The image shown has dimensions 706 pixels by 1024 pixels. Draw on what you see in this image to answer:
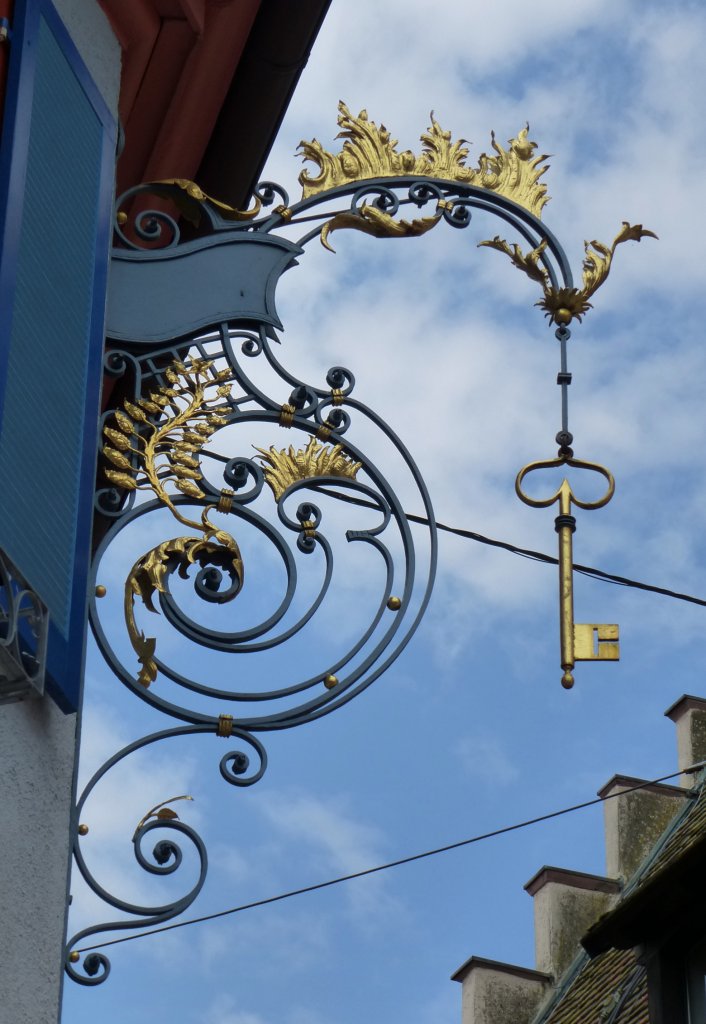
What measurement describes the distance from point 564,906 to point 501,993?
3.08 ft

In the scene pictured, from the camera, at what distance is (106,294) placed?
19.9 ft

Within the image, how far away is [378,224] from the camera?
673 centimetres

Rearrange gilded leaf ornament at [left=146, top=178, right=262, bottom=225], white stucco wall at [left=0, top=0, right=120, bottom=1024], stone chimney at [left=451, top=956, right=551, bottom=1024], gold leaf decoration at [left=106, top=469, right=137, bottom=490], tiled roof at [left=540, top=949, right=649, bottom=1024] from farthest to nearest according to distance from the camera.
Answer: stone chimney at [left=451, top=956, right=551, bottom=1024]
tiled roof at [left=540, top=949, right=649, bottom=1024]
gilded leaf ornament at [left=146, top=178, right=262, bottom=225]
gold leaf decoration at [left=106, top=469, right=137, bottom=490]
white stucco wall at [left=0, top=0, right=120, bottom=1024]

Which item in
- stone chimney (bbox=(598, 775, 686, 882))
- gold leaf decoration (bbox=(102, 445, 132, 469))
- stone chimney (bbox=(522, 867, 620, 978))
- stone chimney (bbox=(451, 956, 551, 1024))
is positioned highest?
stone chimney (bbox=(598, 775, 686, 882))

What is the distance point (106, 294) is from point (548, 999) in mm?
13210

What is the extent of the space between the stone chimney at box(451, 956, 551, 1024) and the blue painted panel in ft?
43.4

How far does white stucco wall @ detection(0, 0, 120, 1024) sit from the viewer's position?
473cm

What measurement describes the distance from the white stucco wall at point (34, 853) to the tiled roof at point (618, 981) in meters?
7.99

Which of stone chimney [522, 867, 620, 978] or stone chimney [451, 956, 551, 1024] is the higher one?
stone chimney [522, 867, 620, 978]

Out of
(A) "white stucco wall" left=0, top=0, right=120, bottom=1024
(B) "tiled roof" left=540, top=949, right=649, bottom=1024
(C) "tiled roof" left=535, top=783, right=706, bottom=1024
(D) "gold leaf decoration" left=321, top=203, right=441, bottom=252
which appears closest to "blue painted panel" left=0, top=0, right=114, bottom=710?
(A) "white stucco wall" left=0, top=0, right=120, bottom=1024

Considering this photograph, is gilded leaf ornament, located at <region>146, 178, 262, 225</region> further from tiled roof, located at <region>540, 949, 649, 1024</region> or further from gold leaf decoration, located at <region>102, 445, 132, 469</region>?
tiled roof, located at <region>540, 949, 649, 1024</region>

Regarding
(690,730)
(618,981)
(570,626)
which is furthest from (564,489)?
(690,730)

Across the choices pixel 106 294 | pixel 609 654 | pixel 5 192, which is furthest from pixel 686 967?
pixel 5 192

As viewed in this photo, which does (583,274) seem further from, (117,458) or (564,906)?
(564,906)
